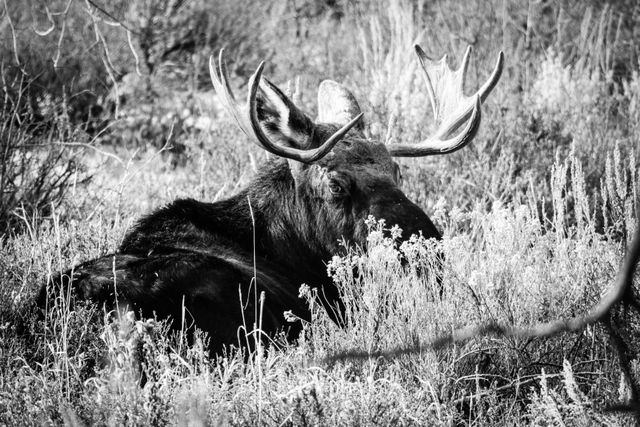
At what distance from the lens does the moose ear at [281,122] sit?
203 inches

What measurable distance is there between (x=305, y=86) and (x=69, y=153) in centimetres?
376

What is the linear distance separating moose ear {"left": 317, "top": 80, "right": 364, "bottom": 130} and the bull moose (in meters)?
0.26

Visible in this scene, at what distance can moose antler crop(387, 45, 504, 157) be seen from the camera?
16.6 ft

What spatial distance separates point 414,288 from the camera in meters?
4.02

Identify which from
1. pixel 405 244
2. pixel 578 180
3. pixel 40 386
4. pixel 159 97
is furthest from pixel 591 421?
pixel 159 97

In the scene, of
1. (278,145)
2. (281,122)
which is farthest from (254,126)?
(281,122)

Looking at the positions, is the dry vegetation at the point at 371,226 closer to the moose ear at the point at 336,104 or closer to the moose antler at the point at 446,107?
the moose antler at the point at 446,107

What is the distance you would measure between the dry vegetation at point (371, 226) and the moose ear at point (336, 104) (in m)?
0.91

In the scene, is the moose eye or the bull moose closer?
the bull moose

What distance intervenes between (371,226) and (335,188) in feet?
1.67

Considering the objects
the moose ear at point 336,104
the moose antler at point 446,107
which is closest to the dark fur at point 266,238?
the moose antler at point 446,107

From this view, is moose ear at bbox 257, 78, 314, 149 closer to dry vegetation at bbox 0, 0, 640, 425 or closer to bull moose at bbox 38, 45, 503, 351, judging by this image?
bull moose at bbox 38, 45, 503, 351

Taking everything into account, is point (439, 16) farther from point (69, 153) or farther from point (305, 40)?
point (69, 153)

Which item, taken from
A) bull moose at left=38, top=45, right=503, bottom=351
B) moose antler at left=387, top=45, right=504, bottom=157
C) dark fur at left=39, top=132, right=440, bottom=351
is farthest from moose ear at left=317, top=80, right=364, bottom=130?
dark fur at left=39, top=132, right=440, bottom=351
